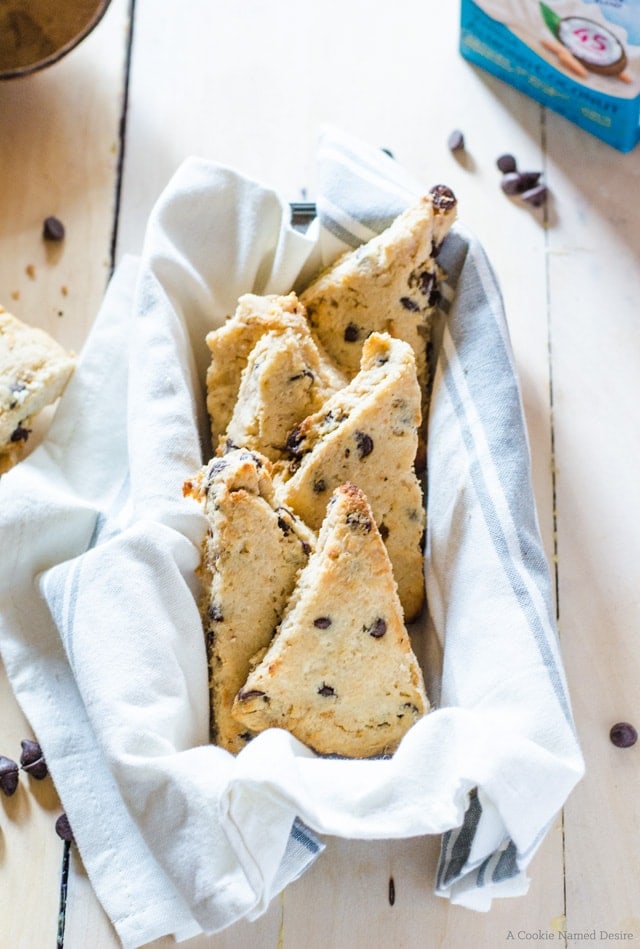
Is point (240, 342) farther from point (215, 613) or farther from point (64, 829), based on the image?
point (64, 829)

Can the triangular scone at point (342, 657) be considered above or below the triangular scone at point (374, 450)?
below

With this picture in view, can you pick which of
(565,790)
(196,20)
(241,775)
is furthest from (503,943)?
(196,20)

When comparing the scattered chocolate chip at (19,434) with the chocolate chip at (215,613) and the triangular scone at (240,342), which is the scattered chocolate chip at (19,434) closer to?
the triangular scone at (240,342)

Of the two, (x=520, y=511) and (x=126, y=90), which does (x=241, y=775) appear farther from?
(x=126, y=90)

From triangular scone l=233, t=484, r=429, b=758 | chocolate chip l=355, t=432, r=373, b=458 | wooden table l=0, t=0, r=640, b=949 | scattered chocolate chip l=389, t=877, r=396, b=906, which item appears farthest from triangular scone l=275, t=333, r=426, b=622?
scattered chocolate chip l=389, t=877, r=396, b=906

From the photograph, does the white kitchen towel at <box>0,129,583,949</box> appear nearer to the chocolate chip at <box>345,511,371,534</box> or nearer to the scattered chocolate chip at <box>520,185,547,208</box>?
the chocolate chip at <box>345,511,371,534</box>

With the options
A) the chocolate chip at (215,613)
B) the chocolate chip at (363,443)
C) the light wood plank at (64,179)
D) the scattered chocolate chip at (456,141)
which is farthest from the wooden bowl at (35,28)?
the chocolate chip at (215,613)
